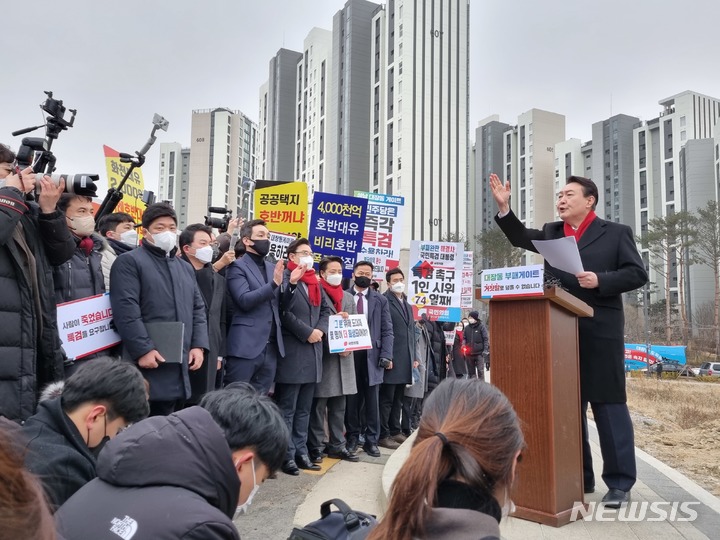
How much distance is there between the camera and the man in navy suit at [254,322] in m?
5.16

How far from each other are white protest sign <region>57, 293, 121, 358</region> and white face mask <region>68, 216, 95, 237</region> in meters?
0.45

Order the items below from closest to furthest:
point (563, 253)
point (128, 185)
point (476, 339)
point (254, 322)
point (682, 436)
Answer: point (563, 253) < point (254, 322) < point (128, 185) < point (682, 436) < point (476, 339)

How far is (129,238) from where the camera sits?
5023 mm

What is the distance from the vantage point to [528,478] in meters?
3.39

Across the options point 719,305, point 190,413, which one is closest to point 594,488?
point 190,413

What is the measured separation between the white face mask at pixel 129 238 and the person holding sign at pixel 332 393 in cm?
197

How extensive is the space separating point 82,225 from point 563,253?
10.5 feet

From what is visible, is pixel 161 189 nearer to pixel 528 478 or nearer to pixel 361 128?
pixel 361 128

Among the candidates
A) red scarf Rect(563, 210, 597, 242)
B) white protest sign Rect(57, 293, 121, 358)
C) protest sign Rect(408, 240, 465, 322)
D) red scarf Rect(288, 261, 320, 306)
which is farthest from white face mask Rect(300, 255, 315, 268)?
protest sign Rect(408, 240, 465, 322)

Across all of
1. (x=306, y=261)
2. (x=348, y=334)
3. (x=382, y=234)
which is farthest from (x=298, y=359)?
(x=382, y=234)

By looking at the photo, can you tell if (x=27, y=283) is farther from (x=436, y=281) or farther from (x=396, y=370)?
(x=436, y=281)

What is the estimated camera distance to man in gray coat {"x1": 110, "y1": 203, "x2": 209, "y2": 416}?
13.1 feet

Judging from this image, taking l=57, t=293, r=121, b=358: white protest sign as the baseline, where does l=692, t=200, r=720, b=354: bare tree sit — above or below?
above

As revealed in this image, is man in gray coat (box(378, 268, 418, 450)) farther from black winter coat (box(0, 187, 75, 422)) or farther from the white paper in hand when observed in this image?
black winter coat (box(0, 187, 75, 422))
